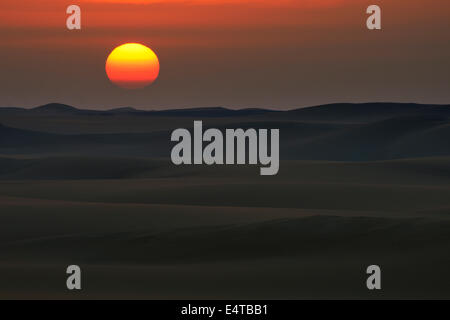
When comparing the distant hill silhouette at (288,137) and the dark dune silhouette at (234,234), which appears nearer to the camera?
the dark dune silhouette at (234,234)

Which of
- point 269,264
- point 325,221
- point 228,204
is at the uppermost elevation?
point 228,204

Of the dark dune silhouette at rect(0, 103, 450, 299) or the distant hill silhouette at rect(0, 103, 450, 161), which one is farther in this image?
the distant hill silhouette at rect(0, 103, 450, 161)

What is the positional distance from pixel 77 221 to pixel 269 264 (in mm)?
6211

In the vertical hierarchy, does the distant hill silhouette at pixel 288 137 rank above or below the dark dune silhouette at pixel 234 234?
above

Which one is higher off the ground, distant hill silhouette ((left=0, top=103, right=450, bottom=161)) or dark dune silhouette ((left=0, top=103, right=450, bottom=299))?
distant hill silhouette ((left=0, top=103, right=450, bottom=161))

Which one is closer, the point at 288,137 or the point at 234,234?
the point at 234,234

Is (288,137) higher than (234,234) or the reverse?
higher
